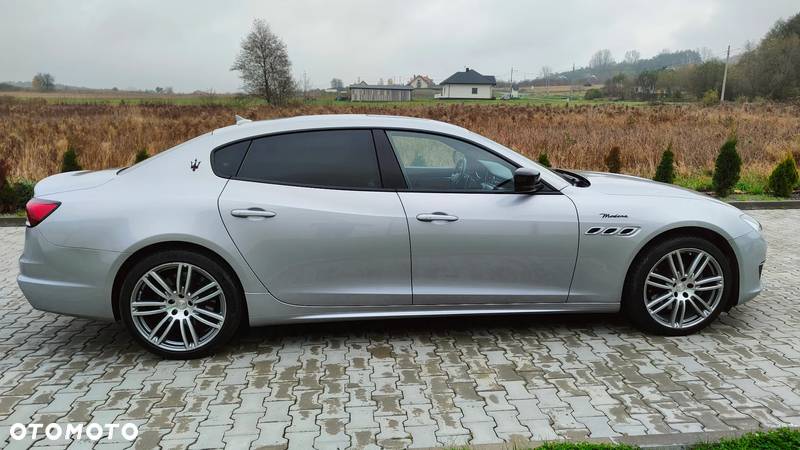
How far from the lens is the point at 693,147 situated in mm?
13531

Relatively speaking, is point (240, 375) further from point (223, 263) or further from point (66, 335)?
point (66, 335)

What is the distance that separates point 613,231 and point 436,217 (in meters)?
1.28

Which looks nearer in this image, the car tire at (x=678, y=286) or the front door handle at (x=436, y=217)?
the front door handle at (x=436, y=217)

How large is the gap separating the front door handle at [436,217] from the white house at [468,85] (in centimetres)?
5813

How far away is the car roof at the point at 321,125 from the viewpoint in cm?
397

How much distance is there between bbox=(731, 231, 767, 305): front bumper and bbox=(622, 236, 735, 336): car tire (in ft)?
0.27

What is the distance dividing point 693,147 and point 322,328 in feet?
40.1

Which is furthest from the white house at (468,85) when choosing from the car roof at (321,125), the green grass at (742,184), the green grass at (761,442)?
the green grass at (761,442)

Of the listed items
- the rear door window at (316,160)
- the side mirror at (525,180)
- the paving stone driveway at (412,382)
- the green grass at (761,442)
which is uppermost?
the rear door window at (316,160)

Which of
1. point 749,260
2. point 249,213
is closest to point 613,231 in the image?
point 749,260

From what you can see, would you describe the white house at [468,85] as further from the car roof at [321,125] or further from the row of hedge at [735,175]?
the car roof at [321,125]

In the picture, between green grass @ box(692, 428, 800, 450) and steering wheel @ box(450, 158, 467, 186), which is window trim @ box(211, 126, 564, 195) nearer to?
steering wheel @ box(450, 158, 467, 186)

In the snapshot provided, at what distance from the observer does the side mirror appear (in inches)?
151

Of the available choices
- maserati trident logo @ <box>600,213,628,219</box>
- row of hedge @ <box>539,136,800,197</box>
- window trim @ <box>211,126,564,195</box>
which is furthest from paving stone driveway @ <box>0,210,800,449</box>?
row of hedge @ <box>539,136,800,197</box>
